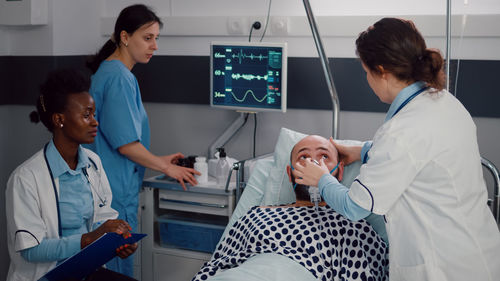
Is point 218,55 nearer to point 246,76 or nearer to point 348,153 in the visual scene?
point 246,76

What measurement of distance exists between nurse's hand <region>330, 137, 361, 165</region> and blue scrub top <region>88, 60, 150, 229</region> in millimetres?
909

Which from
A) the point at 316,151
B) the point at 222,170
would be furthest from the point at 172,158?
the point at 316,151

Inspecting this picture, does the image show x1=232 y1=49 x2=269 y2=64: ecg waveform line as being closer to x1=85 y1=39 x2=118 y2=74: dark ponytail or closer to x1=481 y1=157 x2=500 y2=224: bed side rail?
x1=85 y1=39 x2=118 y2=74: dark ponytail

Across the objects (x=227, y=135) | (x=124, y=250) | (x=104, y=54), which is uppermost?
(x=104, y=54)

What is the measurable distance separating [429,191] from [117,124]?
56.6 inches

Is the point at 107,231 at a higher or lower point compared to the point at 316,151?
lower

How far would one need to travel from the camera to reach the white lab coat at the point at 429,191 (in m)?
1.52

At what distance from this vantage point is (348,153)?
7.27ft

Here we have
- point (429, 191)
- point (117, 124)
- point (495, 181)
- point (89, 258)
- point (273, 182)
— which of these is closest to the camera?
point (429, 191)

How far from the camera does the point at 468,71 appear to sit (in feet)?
8.85

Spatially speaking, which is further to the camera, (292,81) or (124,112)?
(292,81)

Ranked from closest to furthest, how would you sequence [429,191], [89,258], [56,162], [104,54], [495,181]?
[429,191] < [89,258] < [56,162] < [495,181] < [104,54]

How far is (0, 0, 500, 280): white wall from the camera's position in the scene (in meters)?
2.71

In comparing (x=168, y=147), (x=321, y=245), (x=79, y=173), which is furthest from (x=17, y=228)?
(x=168, y=147)
